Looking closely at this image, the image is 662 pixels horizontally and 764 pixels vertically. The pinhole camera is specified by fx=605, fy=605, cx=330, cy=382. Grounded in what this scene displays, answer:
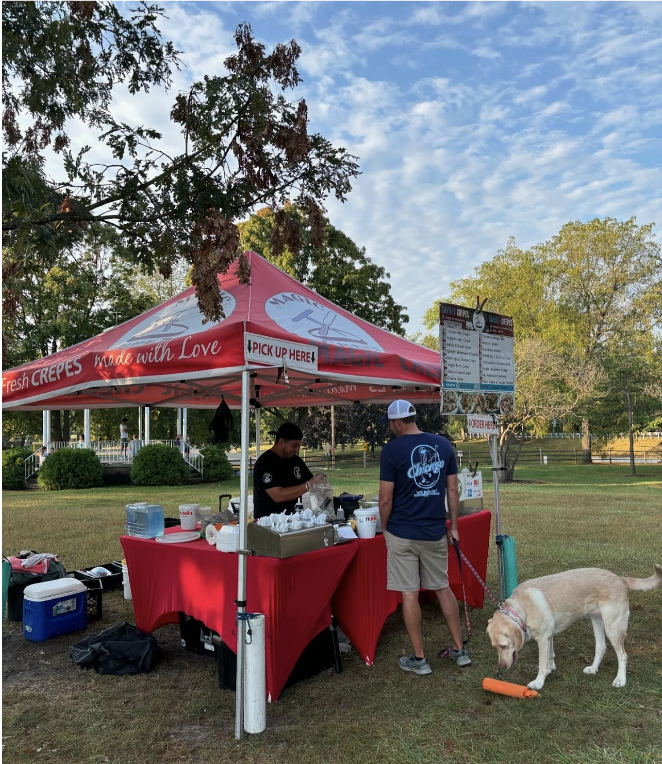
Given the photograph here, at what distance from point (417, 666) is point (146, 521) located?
2291 millimetres

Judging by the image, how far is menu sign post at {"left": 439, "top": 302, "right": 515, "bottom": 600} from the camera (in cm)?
506

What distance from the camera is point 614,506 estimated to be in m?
14.0

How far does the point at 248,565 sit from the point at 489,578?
13.1 feet

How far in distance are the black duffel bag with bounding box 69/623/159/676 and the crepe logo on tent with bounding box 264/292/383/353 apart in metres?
2.53

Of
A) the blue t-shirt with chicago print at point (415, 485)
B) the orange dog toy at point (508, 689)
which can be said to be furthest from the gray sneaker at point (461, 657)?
the blue t-shirt with chicago print at point (415, 485)

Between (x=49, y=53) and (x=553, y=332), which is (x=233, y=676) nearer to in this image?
(x=49, y=53)

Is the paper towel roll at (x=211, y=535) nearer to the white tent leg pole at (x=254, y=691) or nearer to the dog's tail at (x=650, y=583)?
the white tent leg pole at (x=254, y=691)

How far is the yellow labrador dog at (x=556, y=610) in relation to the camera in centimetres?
371

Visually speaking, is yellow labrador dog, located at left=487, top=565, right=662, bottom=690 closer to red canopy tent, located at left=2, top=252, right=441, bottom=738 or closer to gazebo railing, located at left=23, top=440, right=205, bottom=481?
red canopy tent, located at left=2, top=252, right=441, bottom=738

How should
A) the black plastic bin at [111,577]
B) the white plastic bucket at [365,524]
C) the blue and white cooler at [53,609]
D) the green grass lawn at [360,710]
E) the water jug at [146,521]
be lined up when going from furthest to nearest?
the black plastic bin at [111,577] → the blue and white cooler at [53,609] → the water jug at [146,521] → the white plastic bucket at [365,524] → the green grass lawn at [360,710]

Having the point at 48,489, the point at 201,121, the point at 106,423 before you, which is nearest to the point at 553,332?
the point at 48,489

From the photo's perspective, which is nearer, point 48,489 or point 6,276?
point 6,276

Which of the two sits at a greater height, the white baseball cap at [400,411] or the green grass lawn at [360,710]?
the white baseball cap at [400,411]

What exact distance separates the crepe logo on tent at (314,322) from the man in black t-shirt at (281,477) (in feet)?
2.88
